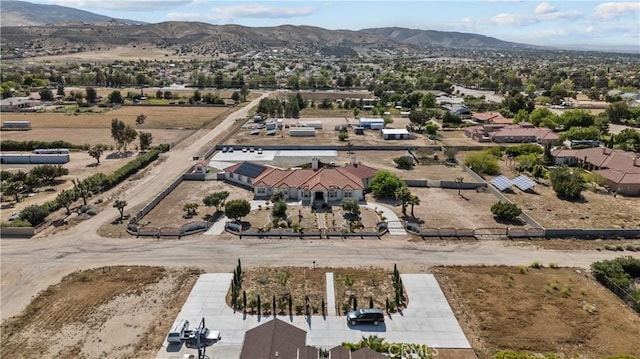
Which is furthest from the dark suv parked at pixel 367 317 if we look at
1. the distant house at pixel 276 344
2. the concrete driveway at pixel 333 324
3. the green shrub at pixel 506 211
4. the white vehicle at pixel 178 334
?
the green shrub at pixel 506 211

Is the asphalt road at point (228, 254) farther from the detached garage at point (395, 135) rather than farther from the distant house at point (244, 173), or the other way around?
the detached garage at point (395, 135)

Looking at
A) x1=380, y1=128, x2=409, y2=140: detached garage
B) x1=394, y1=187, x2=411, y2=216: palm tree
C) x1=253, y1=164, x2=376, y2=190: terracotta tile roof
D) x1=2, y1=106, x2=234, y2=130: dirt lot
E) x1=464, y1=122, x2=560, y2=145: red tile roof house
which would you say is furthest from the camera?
x1=2, y1=106, x2=234, y2=130: dirt lot

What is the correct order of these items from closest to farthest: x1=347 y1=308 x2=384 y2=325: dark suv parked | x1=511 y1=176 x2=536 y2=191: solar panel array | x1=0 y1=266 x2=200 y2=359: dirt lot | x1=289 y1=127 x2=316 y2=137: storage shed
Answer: x1=0 y1=266 x2=200 y2=359: dirt lot → x1=347 y1=308 x2=384 y2=325: dark suv parked → x1=511 y1=176 x2=536 y2=191: solar panel array → x1=289 y1=127 x2=316 y2=137: storage shed

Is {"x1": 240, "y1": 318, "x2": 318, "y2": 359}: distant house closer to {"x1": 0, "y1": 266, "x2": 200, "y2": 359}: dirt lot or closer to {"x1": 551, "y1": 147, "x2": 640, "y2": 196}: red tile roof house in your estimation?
{"x1": 0, "y1": 266, "x2": 200, "y2": 359}: dirt lot

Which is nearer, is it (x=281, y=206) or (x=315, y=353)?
(x=315, y=353)

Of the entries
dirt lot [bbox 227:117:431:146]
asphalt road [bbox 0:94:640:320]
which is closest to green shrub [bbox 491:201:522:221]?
asphalt road [bbox 0:94:640:320]

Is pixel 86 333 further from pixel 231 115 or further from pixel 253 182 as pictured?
pixel 231 115

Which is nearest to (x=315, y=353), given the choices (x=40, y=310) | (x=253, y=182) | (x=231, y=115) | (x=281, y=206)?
(x=40, y=310)
